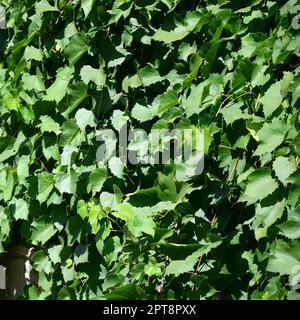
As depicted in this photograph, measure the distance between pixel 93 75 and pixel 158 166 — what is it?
Answer: 1.52ft

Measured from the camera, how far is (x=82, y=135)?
2.60 meters


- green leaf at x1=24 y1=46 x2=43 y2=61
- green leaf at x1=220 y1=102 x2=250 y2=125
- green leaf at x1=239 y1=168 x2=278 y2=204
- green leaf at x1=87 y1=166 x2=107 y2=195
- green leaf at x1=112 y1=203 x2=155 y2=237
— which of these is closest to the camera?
green leaf at x1=239 y1=168 x2=278 y2=204

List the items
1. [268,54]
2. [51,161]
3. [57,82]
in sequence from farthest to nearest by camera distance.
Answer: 1. [51,161]
2. [57,82]
3. [268,54]

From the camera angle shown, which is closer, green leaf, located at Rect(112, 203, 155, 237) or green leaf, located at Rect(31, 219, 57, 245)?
green leaf, located at Rect(112, 203, 155, 237)

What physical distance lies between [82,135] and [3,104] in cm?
63

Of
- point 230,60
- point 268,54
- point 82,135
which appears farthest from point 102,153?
point 268,54

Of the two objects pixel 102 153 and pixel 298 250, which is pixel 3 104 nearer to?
pixel 102 153

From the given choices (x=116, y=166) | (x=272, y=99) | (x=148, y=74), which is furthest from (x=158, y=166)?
(x=272, y=99)

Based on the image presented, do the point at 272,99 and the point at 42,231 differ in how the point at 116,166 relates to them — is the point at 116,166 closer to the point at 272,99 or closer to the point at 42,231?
the point at 42,231

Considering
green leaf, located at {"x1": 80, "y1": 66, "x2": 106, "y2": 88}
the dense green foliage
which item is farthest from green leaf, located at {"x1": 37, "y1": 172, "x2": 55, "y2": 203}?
green leaf, located at {"x1": 80, "y1": 66, "x2": 106, "y2": 88}

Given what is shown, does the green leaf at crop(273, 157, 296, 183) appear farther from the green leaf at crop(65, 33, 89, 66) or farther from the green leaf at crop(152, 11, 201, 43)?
the green leaf at crop(65, 33, 89, 66)

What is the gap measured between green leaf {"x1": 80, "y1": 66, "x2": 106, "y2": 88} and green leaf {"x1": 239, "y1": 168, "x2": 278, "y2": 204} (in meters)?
0.81

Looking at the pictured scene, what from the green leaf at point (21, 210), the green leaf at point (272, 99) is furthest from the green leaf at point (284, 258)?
the green leaf at point (21, 210)

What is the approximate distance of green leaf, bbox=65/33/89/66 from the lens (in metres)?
2.57
